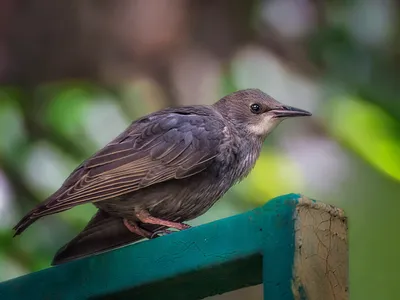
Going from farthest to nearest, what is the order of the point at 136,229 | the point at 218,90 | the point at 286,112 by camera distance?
the point at 218,90 < the point at 286,112 < the point at 136,229

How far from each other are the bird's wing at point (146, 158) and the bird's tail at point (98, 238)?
21 cm

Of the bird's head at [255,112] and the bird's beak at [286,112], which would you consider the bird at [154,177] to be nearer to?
the bird's beak at [286,112]

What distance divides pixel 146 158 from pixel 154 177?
0.09 metres

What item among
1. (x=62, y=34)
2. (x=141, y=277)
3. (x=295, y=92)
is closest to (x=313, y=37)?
(x=295, y=92)

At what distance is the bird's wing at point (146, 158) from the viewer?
3.19 m

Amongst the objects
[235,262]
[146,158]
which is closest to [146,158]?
[146,158]

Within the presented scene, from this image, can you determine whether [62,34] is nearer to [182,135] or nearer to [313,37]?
[313,37]

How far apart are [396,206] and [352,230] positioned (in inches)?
10.3

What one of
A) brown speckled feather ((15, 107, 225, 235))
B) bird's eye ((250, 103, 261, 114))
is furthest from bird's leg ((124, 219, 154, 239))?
bird's eye ((250, 103, 261, 114))

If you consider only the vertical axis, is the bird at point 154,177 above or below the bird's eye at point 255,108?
below

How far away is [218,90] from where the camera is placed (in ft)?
16.8

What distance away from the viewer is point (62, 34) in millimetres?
5578

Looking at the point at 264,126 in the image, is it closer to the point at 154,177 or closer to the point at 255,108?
the point at 255,108

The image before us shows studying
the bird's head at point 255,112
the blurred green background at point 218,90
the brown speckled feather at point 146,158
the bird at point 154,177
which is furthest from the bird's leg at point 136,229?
the blurred green background at point 218,90
